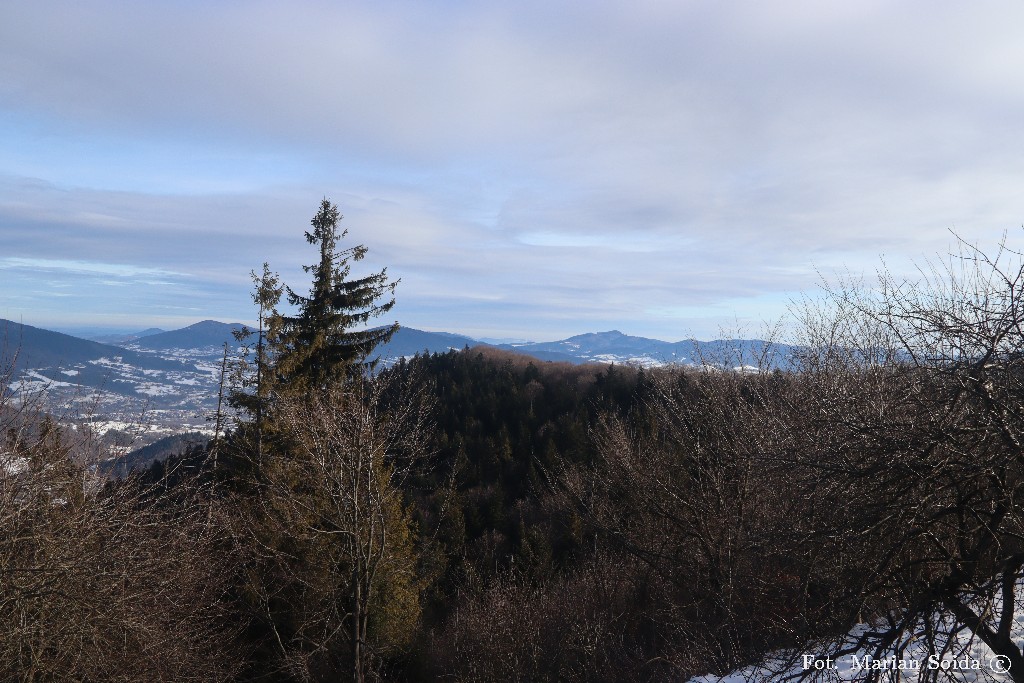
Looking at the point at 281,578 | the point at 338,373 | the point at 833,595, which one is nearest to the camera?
the point at 833,595

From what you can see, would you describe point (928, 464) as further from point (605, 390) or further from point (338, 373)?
point (605, 390)

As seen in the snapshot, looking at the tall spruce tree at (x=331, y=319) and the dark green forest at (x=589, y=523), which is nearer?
the dark green forest at (x=589, y=523)

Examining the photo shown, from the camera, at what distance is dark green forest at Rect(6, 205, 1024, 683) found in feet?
18.8

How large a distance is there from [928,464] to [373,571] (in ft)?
33.9

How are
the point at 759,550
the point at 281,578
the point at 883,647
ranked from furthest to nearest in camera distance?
the point at 281,578 → the point at 759,550 → the point at 883,647

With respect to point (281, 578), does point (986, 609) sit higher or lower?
higher

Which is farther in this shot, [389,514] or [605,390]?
[605,390]

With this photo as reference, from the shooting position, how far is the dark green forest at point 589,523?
225 inches

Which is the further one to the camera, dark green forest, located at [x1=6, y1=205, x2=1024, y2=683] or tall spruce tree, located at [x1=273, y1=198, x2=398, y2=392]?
tall spruce tree, located at [x1=273, y1=198, x2=398, y2=392]

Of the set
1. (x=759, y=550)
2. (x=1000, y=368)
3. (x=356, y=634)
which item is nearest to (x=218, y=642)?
(x=356, y=634)

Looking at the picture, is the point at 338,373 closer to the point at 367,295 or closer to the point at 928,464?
the point at 367,295

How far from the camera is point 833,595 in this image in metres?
6.31

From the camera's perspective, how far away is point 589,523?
1619 cm

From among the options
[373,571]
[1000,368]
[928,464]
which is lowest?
[373,571]
